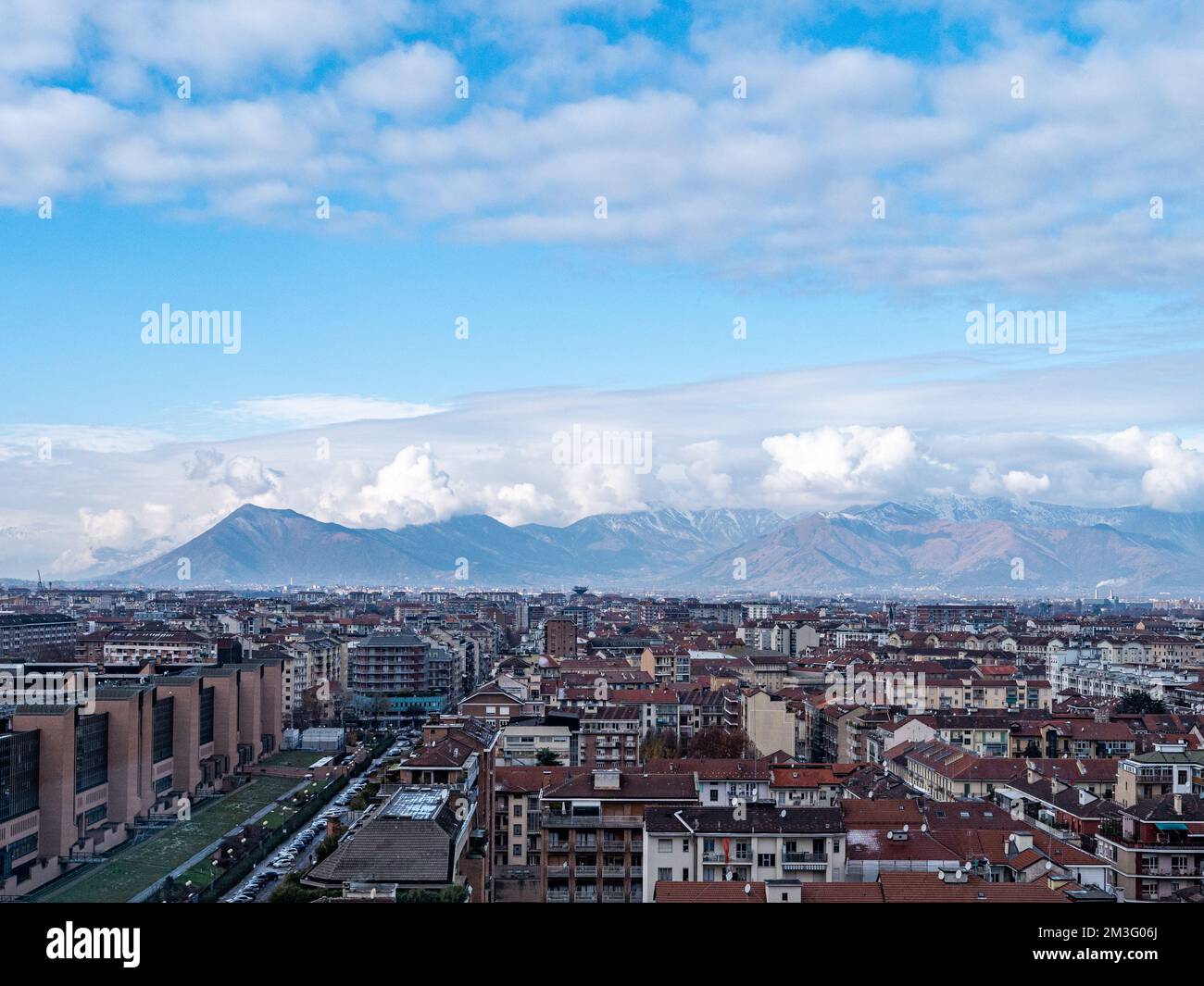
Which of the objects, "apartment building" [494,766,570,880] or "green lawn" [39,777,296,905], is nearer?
"apartment building" [494,766,570,880]

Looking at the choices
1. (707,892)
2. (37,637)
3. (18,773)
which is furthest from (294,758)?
(37,637)

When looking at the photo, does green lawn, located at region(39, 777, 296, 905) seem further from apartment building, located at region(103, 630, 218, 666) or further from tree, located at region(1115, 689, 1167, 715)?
tree, located at region(1115, 689, 1167, 715)

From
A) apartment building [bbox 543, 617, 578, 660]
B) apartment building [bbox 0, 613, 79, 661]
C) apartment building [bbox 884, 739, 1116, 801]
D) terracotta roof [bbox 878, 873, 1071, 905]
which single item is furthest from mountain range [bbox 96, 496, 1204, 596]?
terracotta roof [bbox 878, 873, 1071, 905]

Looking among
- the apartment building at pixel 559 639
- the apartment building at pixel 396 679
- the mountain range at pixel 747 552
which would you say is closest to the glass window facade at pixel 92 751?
the apartment building at pixel 396 679

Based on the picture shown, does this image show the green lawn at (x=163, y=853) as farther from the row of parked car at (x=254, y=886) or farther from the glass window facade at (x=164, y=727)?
the glass window facade at (x=164, y=727)

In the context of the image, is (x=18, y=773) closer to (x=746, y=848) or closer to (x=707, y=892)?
(x=746, y=848)
